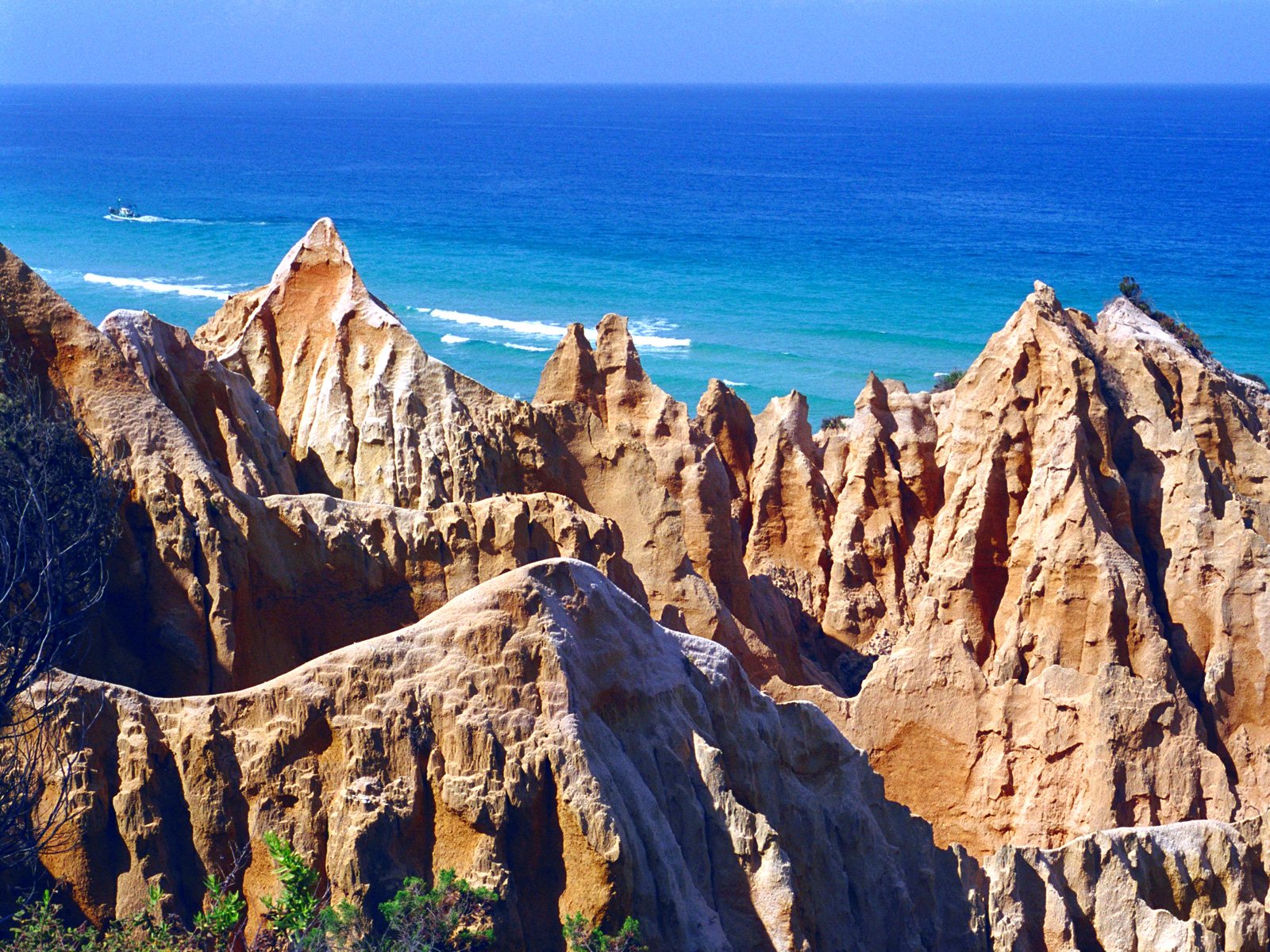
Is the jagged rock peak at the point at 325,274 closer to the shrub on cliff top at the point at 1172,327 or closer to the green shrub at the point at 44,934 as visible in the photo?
the green shrub at the point at 44,934

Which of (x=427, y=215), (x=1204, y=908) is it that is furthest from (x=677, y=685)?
(x=427, y=215)

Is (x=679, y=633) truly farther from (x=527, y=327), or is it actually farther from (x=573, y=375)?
(x=527, y=327)

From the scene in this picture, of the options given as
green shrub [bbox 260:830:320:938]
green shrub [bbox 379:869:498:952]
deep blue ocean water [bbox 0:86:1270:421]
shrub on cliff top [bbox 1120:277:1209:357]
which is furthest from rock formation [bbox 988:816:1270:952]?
deep blue ocean water [bbox 0:86:1270:421]

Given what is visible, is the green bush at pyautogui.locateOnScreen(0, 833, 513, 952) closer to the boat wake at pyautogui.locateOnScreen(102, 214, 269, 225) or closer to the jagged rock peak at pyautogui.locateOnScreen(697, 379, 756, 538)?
the jagged rock peak at pyautogui.locateOnScreen(697, 379, 756, 538)

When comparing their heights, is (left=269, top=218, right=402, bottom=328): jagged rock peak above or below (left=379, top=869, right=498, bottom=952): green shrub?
above

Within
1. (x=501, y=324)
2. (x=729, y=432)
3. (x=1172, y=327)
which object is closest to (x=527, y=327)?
(x=501, y=324)

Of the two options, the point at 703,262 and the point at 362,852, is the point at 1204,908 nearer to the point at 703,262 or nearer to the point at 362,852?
the point at 362,852

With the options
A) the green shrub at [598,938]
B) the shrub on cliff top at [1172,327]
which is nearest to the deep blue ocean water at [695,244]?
the shrub on cliff top at [1172,327]
